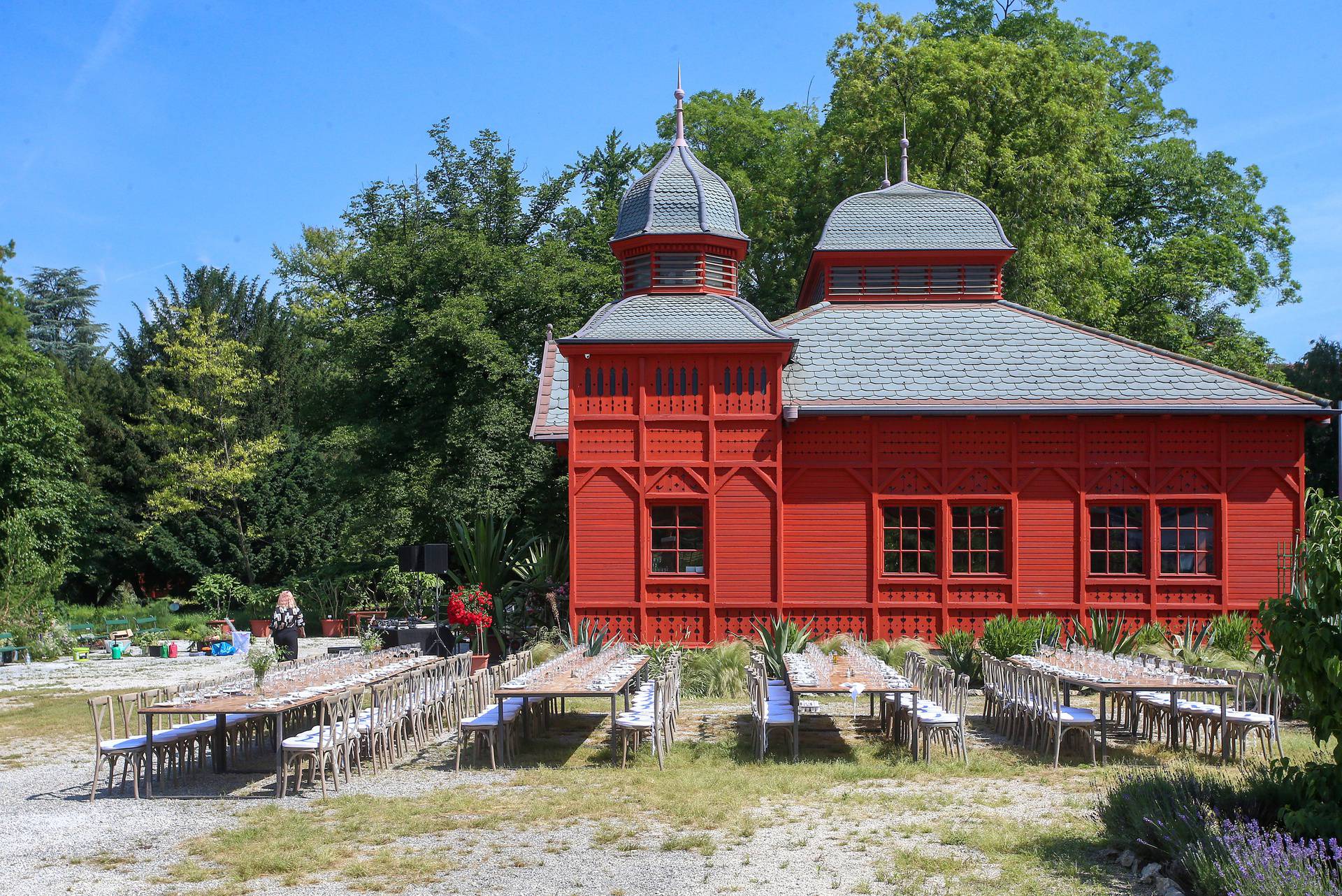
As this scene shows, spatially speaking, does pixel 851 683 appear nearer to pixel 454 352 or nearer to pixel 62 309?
pixel 454 352

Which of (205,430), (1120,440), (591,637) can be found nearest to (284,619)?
(591,637)

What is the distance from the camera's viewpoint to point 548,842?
26.2 ft

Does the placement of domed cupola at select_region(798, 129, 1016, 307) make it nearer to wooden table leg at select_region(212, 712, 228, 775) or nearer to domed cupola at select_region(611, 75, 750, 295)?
domed cupola at select_region(611, 75, 750, 295)

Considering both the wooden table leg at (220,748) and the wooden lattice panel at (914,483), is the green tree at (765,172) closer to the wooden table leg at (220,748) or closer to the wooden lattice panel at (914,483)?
the wooden lattice panel at (914,483)

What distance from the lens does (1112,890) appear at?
6645 mm

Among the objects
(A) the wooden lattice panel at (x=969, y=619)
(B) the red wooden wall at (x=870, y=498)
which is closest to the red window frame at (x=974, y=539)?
(B) the red wooden wall at (x=870, y=498)

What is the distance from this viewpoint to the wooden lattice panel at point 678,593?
18.0m

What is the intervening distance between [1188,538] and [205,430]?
27.0 m

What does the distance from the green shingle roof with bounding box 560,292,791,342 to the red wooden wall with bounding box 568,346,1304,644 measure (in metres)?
0.33

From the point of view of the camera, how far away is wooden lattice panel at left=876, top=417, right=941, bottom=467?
717 inches

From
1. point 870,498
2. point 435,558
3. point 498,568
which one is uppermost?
point 870,498

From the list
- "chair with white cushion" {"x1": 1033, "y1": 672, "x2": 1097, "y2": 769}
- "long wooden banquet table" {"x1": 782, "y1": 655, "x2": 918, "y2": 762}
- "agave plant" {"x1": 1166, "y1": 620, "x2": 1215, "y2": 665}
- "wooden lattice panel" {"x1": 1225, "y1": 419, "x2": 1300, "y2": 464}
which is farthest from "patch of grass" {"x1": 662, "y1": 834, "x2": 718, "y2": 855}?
"wooden lattice panel" {"x1": 1225, "y1": 419, "x2": 1300, "y2": 464}

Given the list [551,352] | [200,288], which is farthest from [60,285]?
[551,352]

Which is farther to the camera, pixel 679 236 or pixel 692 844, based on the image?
pixel 679 236
